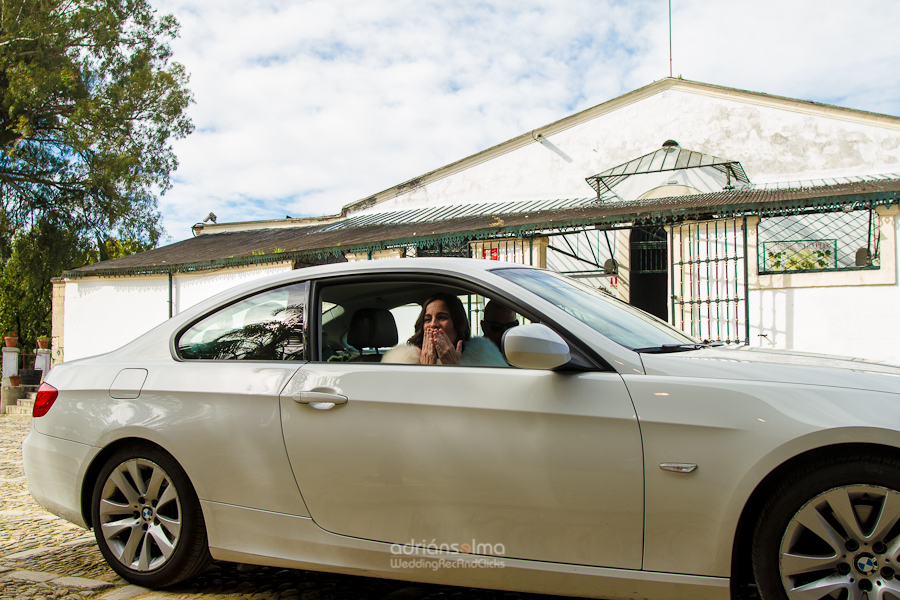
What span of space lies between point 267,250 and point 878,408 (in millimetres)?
14996

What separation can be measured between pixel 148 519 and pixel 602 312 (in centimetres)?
234

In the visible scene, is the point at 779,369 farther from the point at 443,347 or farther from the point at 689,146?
the point at 689,146

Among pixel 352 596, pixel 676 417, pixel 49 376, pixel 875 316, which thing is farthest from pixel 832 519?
pixel 875 316

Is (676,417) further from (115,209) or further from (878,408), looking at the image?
(115,209)

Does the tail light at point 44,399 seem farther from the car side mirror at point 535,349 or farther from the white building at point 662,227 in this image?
the white building at point 662,227

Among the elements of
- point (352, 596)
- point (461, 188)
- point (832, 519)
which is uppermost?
point (461, 188)

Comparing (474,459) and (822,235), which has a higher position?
(822,235)

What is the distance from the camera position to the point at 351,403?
9.12ft

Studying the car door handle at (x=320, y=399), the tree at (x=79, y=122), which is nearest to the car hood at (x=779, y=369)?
the car door handle at (x=320, y=399)

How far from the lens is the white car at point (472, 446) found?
2.24m

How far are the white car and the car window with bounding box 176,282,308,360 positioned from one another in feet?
0.04

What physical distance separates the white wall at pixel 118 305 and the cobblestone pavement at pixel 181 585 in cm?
1123

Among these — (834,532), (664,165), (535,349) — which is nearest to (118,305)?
(664,165)

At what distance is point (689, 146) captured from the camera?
773 inches
